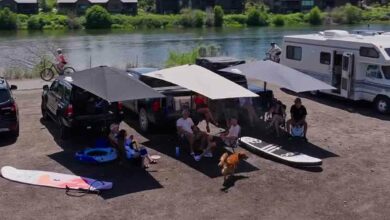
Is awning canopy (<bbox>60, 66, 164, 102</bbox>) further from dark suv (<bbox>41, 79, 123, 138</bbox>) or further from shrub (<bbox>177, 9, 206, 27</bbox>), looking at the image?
shrub (<bbox>177, 9, 206, 27</bbox>)

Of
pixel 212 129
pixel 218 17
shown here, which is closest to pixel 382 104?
pixel 212 129

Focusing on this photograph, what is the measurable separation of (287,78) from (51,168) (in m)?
6.06

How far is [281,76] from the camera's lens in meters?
13.2

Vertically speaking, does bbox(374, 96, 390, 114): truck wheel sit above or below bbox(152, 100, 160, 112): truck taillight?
below

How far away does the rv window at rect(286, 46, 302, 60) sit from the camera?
1973cm

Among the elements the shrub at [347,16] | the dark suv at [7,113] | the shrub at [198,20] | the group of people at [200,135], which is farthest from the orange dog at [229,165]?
the shrub at [347,16]

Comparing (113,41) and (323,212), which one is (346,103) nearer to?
(323,212)

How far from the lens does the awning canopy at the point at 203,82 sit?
11.5 metres

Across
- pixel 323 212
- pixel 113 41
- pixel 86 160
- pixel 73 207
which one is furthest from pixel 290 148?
pixel 113 41

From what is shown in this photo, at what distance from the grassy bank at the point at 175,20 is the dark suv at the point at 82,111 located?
73.8 metres

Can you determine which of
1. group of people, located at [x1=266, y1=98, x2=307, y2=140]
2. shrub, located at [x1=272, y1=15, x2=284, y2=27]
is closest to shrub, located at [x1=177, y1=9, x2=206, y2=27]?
shrub, located at [x1=272, y1=15, x2=284, y2=27]

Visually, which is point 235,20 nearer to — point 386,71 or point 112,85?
point 386,71

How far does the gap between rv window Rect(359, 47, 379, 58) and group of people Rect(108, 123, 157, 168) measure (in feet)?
28.4

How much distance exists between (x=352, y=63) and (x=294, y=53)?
140 inches
